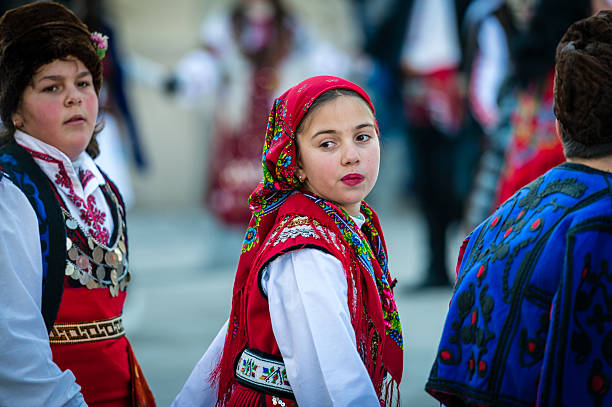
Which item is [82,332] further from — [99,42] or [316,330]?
[99,42]

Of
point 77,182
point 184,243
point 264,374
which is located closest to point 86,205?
point 77,182

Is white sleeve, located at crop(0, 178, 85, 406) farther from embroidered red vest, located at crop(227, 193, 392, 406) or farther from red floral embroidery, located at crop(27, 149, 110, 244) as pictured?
embroidered red vest, located at crop(227, 193, 392, 406)

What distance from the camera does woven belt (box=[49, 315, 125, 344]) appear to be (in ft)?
6.95

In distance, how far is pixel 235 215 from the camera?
7.12 meters

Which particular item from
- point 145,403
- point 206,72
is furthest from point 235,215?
point 145,403

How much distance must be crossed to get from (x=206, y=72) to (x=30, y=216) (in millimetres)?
4914

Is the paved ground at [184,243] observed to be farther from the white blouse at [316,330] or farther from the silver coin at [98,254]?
the white blouse at [316,330]

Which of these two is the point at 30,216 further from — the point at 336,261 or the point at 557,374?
the point at 557,374

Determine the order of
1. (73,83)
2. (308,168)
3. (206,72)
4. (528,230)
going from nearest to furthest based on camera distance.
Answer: (528,230) → (308,168) → (73,83) → (206,72)

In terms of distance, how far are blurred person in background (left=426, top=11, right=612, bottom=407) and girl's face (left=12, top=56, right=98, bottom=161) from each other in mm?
1132

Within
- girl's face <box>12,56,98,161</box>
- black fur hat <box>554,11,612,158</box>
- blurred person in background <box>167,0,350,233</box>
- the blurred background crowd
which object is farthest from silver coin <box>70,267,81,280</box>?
blurred person in background <box>167,0,350,233</box>

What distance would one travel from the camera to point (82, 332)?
216 cm

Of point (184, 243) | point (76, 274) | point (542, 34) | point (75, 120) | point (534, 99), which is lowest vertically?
point (184, 243)

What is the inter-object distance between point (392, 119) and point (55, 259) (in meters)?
4.78
